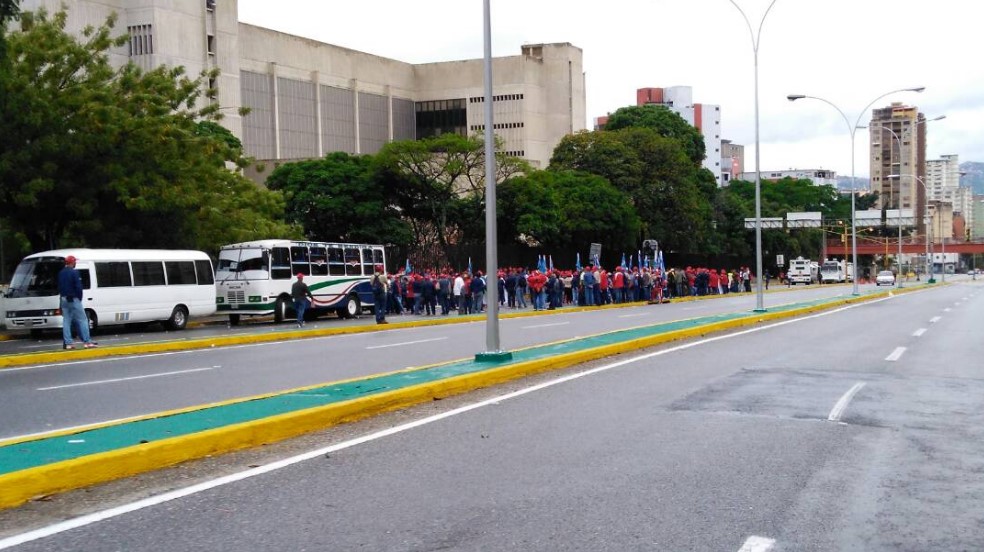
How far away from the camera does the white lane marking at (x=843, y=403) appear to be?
10.0m

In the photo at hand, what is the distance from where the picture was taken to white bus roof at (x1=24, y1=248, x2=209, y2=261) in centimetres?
2484

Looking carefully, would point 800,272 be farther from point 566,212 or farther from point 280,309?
point 280,309

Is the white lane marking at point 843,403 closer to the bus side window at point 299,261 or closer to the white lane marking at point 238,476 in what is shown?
the white lane marking at point 238,476

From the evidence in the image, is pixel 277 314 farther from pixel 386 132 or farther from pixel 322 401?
pixel 386 132

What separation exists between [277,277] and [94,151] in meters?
6.86

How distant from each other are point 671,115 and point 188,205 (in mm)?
58244

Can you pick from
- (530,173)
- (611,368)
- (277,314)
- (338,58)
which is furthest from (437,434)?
(338,58)

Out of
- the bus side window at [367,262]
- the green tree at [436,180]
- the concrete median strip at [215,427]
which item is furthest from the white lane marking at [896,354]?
the green tree at [436,180]

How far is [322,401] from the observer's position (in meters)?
10.4

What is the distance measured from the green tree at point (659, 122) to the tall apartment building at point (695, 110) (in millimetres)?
68901

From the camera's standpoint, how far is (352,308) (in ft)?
116

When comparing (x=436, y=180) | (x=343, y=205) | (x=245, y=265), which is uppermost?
(x=436, y=180)

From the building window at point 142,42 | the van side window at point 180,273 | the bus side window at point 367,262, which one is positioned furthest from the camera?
A: the building window at point 142,42

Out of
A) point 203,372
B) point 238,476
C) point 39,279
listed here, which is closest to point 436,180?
point 39,279
